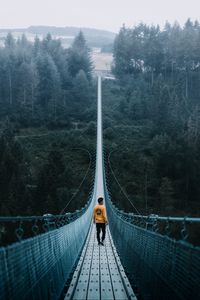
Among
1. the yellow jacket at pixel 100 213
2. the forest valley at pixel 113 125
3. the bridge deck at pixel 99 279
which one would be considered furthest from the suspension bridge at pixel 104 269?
the forest valley at pixel 113 125

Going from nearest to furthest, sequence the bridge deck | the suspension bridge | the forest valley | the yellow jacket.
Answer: the suspension bridge
the bridge deck
the yellow jacket
the forest valley

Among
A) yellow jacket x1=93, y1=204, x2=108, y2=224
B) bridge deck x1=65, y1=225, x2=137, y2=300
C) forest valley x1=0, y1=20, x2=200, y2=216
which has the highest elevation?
forest valley x1=0, y1=20, x2=200, y2=216

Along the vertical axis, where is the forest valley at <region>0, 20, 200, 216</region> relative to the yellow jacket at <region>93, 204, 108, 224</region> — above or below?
above

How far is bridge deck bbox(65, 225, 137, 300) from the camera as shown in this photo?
7.23 meters

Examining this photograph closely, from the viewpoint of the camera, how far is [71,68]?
335ft

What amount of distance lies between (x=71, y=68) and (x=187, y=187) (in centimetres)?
5147

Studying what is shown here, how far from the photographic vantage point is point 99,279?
880 cm

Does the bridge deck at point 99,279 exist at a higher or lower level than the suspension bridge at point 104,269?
lower

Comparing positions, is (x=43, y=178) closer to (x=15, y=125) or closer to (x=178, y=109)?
(x=15, y=125)

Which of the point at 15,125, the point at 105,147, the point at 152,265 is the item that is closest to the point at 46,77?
the point at 15,125

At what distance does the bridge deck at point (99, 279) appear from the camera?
23.7ft

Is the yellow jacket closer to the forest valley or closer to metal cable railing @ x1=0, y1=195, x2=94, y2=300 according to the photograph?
metal cable railing @ x1=0, y1=195, x2=94, y2=300

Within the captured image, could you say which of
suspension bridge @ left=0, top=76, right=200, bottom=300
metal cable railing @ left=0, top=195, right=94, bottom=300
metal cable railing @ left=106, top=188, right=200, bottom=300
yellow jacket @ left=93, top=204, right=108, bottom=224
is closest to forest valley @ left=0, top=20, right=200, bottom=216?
yellow jacket @ left=93, top=204, right=108, bottom=224

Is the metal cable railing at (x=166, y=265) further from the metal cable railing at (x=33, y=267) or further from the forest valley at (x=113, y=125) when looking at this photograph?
the forest valley at (x=113, y=125)
